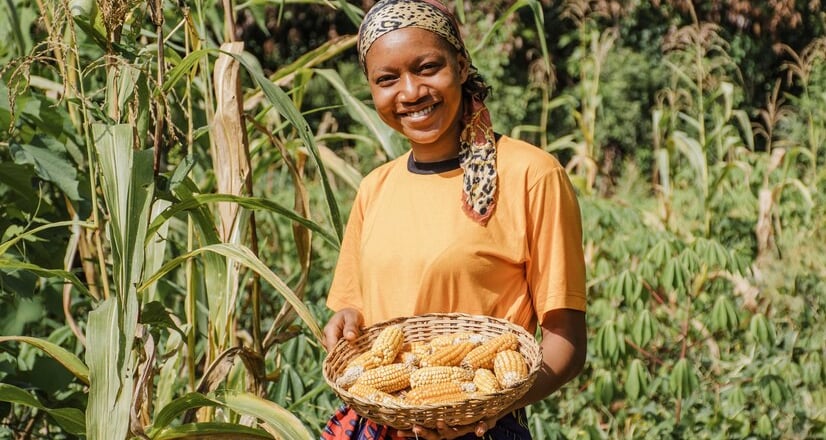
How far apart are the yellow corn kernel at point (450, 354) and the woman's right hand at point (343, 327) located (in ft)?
0.55

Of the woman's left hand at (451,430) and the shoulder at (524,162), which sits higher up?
the shoulder at (524,162)

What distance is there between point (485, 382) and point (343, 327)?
14.1 inches

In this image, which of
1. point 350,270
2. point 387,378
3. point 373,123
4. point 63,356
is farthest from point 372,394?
point 373,123

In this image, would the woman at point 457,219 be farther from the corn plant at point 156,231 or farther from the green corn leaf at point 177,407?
the green corn leaf at point 177,407

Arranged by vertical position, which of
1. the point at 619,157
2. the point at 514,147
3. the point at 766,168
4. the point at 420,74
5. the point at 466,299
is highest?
the point at 420,74

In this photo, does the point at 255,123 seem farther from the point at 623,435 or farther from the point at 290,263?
the point at 290,263

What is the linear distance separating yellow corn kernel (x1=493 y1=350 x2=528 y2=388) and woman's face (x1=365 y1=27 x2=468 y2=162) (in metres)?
0.37

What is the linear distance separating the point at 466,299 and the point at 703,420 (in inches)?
68.3

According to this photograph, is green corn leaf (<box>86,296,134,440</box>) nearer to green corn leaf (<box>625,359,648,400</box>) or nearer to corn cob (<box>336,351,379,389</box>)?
corn cob (<box>336,351,379,389</box>)

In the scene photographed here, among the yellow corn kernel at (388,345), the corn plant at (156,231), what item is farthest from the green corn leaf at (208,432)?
the yellow corn kernel at (388,345)

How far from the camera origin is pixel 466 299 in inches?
67.7

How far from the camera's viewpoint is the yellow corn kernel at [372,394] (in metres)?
1.54

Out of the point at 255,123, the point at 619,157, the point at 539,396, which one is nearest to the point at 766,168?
the point at 255,123

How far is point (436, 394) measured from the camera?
1.54 metres
